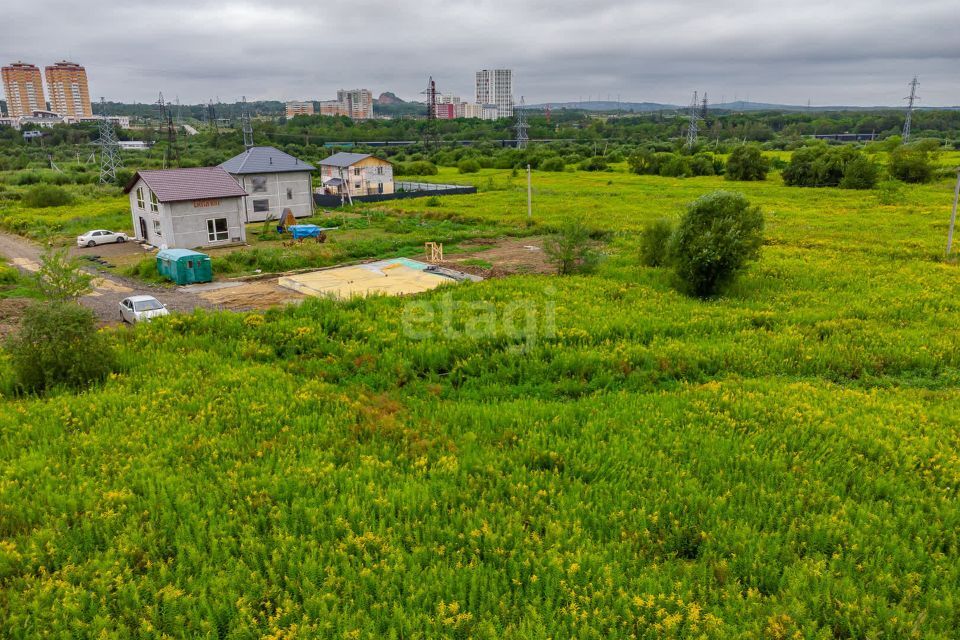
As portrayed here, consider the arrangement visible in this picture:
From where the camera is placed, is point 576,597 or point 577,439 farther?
point 577,439

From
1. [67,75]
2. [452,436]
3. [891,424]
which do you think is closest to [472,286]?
[452,436]

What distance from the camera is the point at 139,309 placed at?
1764cm

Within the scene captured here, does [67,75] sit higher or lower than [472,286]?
higher

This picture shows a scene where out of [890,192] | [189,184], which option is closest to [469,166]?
[890,192]

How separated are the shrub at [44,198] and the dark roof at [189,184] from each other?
21046 millimetres

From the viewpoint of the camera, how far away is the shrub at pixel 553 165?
75.8m

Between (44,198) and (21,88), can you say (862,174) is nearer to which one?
(44,198)

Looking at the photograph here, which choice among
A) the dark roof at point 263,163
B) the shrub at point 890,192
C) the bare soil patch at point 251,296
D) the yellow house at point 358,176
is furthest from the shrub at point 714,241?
the yellow house at point 358,176

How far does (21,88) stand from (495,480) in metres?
246

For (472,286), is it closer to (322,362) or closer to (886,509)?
(322,362)

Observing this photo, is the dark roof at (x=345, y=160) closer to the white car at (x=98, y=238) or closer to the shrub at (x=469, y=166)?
the white car at (x=98, y=238)

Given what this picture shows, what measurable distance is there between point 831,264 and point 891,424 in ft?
46.4

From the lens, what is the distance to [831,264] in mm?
22062

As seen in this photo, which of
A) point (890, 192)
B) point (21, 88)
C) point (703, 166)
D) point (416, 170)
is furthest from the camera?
point (21, 88)
